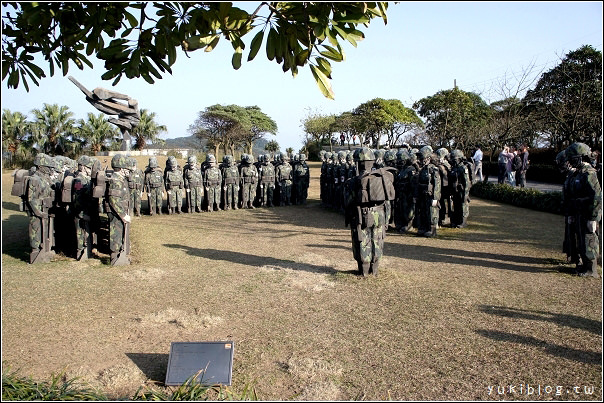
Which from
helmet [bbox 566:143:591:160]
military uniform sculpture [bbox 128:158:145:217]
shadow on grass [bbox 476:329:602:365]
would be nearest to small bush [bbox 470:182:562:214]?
helmet [bbox 566:143:591:160]

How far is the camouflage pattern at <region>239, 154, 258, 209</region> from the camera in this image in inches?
654

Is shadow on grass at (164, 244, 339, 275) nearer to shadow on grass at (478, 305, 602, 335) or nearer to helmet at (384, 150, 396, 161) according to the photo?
shadow on grass at (478, 305, 602, 335)

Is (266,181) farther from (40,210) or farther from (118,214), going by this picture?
(40,210)

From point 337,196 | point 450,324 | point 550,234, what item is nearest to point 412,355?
point 450,324

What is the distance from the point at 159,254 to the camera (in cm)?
995

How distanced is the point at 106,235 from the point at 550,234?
1068 centimetres

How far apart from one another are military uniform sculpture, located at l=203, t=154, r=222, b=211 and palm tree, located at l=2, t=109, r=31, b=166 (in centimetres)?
2222

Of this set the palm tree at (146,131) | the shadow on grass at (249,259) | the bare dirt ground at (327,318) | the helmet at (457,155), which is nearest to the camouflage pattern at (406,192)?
the helmet at (457,155)

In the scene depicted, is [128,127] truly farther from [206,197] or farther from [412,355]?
[412,355]

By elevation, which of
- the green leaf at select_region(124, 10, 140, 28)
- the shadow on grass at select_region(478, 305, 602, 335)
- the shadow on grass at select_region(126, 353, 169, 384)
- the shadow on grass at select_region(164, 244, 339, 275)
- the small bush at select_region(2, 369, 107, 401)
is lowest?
the shadow on grass at select_region(126, 353, 169, 384)

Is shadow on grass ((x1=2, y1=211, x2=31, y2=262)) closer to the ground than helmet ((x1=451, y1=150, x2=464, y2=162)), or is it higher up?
closer to the ground

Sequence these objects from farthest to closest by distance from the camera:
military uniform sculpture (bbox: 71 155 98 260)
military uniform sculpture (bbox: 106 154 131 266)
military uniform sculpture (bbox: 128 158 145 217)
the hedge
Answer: the hedge, military uniform sculpture (bbox: 128 158 145 217), military uniform sculpture (bbox: 71 155 98 260), military uniform sculpture (bbox: 106 154 131 266)

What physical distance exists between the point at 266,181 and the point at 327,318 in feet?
36.8

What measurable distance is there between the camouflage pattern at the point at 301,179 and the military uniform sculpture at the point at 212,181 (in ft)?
10.2
